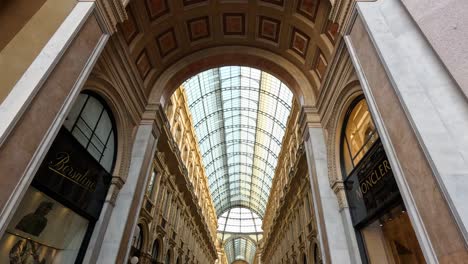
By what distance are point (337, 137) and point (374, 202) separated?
2981 millimetres

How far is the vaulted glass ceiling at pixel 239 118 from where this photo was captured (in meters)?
25.0

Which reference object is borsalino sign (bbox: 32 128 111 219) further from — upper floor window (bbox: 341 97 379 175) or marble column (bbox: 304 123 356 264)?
upper floor window (bbox: 341 97 379 175)

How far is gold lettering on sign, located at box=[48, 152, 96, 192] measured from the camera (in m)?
6.03

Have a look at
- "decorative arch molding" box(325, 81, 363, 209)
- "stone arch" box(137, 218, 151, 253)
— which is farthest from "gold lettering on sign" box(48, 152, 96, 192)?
"decorative arch molding" box(325, 81, 363, 209)

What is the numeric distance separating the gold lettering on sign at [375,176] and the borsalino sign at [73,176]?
8.04m

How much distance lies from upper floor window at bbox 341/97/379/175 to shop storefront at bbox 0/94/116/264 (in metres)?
8.22

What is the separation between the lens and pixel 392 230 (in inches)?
261

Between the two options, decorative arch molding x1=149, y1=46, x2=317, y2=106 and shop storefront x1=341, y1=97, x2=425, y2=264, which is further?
decorative arch molding x1=149, y1=46, x2=317, y2=106

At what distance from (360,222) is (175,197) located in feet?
43.2

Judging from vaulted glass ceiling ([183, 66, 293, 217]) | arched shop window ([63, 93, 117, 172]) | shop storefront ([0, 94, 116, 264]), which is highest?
vaulted glass ceiling ([183, 66, 293, 217])

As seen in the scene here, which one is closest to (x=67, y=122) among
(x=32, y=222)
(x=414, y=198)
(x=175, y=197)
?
(x=32, y=222)

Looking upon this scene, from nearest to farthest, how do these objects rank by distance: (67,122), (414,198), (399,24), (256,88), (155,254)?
(414,198)
(399,24)
(67,122)
(155,254)
(256,88)

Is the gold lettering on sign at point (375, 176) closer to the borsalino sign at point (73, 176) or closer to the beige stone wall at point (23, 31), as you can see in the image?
the beige stone wall at point (23, 31)

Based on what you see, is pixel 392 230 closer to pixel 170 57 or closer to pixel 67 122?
pixel 67 122
